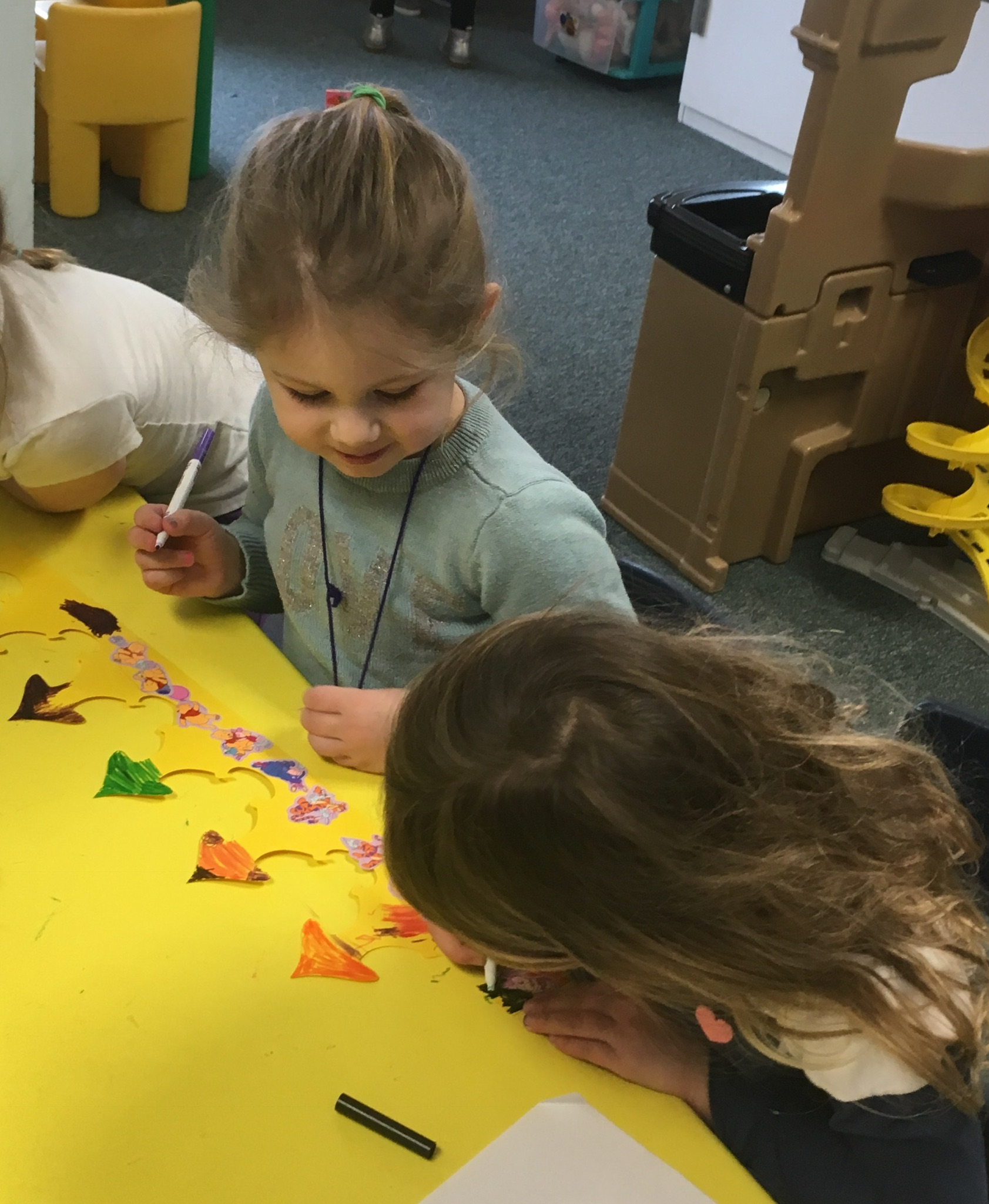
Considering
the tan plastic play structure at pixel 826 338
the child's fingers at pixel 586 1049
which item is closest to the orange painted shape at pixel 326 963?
the child's fingers at pixel 586 1049

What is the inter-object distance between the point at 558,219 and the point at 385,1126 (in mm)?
2482

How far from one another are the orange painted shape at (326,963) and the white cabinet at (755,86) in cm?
241

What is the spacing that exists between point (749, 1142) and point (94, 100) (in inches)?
90.2

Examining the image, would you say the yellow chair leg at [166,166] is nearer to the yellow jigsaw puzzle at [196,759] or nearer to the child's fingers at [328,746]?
the yellow jigsaw puzzle at [196,759]

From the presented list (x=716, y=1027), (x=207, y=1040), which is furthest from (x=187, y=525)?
(x=716, y=1027)

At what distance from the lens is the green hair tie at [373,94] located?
72 cm

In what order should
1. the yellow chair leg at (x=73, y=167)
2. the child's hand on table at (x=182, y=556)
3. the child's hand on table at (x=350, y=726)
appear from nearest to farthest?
the child's hand on table at (x=350, y=726) < the child's hand on table at (x=182, y=556) < the yellow chair leg at (x=73, y=167)

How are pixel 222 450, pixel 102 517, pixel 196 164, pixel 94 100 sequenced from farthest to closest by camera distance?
pixel 196 164
pixel 94 100
pixel 222 450
pixel 102 517

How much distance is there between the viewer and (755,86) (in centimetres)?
305

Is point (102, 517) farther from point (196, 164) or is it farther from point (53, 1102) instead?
point (196, 164)

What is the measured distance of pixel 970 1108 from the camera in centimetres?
56

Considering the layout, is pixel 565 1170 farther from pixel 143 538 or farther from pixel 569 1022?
pixel 143 538

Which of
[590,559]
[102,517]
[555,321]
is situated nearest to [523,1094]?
[590,559]

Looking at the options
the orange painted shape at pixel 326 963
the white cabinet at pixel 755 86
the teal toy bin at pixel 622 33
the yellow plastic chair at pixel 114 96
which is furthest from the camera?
the teal toy bin at pixel 622 33
